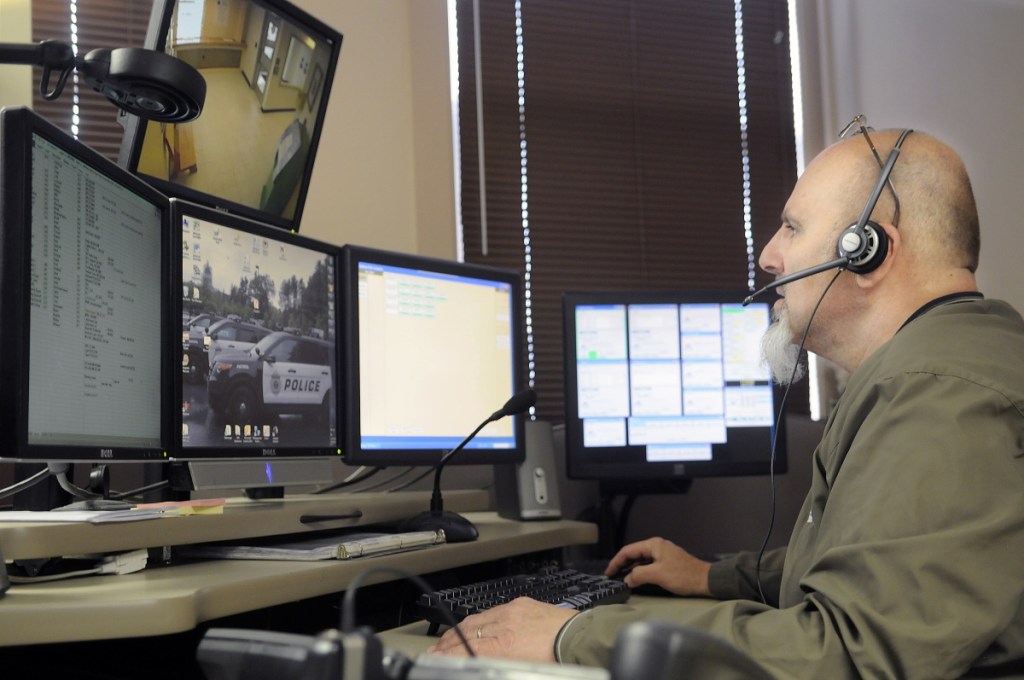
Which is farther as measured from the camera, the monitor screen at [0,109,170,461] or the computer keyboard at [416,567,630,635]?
the computer keyboard at [416,567,630,635]

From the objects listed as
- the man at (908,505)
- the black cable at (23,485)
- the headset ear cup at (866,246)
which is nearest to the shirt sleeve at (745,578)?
the man at (908,505)

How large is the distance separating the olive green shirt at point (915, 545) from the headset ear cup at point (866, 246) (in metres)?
0.17

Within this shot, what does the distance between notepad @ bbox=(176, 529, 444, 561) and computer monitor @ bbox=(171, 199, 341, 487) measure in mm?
157

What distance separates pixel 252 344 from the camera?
60.6 inches

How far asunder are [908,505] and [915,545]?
0.14 feet

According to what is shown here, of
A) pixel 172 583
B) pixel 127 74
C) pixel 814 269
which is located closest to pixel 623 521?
pixel 814 269

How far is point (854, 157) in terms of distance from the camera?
1.37m

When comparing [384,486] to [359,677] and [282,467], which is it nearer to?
[282,467]

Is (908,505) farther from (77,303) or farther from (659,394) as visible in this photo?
(659,394)

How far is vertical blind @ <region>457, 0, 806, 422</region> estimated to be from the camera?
9.30 ft

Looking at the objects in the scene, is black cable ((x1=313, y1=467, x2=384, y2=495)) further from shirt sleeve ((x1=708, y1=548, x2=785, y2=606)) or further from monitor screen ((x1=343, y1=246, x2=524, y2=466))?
shirt sleeve ((x1=708, y1=548, x2=785, y2=606))

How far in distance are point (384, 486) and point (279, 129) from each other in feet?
2.54

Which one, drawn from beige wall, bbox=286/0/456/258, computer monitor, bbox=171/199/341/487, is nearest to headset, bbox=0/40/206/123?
computer monitor, bbox=171/199/341/487

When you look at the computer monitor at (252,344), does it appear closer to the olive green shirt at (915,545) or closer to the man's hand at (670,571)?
the man's hand at (670,571)
